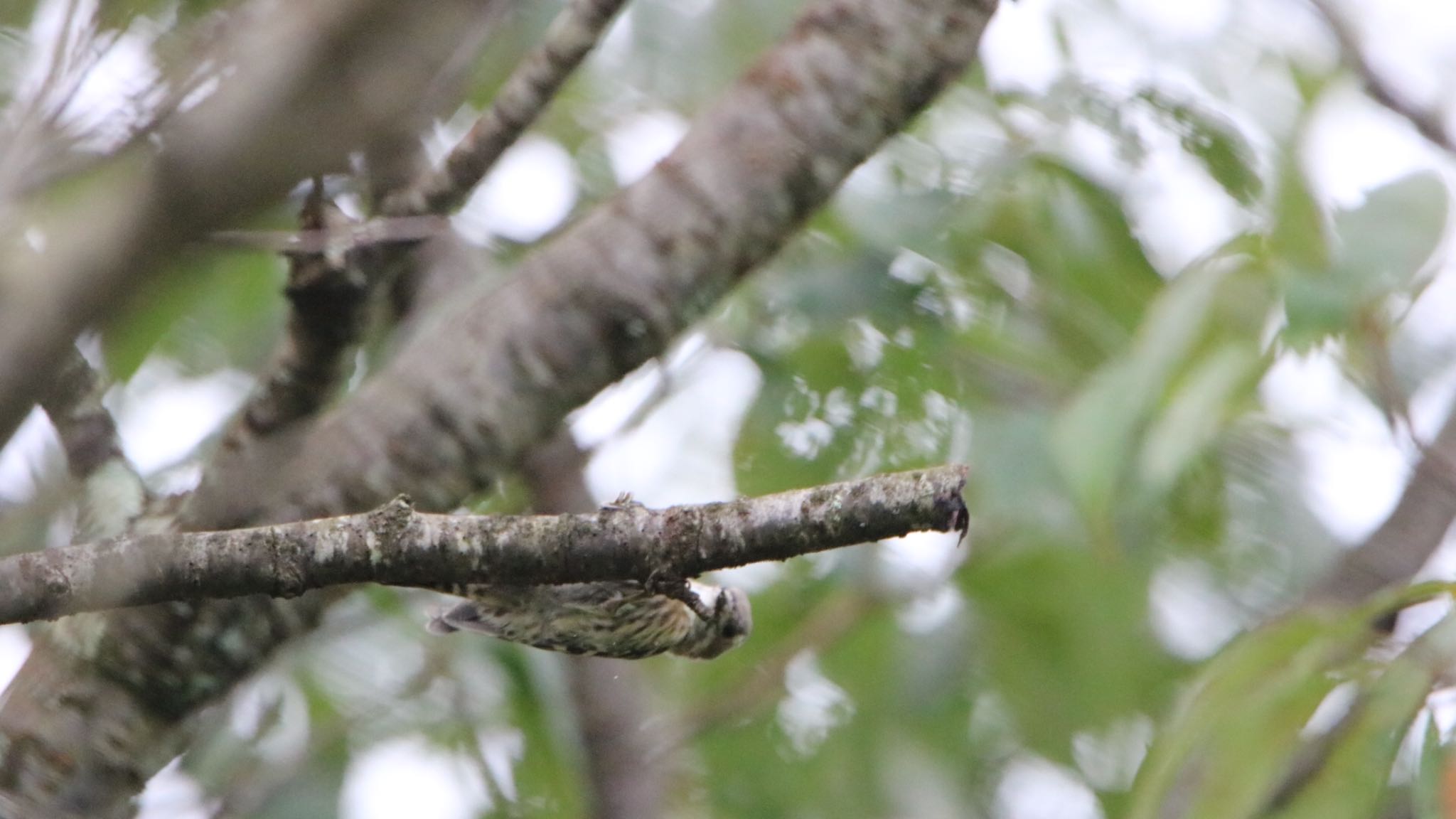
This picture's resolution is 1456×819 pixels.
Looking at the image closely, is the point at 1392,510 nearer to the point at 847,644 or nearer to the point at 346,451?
the point at 847,644

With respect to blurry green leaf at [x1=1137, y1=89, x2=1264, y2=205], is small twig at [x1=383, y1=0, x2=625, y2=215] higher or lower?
higher

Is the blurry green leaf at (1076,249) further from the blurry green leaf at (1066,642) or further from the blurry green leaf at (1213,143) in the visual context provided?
the blurry green leaf at (1066,642)

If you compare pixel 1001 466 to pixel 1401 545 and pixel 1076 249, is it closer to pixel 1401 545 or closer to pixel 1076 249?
pixel 1076 249

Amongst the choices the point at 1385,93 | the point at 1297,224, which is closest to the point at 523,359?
the point at 1297,224

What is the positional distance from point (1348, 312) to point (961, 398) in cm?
96

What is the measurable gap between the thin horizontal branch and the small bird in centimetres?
94

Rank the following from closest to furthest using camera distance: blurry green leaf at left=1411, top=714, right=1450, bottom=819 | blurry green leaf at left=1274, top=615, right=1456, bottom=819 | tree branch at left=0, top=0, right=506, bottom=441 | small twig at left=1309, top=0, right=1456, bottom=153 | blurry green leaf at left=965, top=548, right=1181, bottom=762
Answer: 1. tree branch at left=0, top=0, right=506, bottom=441
2. blurry green leaf at left=1411, top=714, right=1450, bottom=819
3. blurry green leaf at left=1274, top=615, right=1456, bottom=819
4. small twig at left=1309, top=0, right=1456, bottom=153
5. blurry green leaf at left=965, top=548, right=1181, bottom=762

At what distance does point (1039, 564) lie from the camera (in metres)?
3.84

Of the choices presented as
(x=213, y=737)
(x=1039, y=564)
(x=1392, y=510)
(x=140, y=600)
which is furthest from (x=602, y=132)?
(x=140, y=600)

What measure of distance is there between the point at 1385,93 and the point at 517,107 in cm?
226

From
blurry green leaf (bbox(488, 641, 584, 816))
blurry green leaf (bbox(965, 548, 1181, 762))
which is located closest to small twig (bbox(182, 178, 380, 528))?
blurry green leaf (bbox(488, 641, 584, 816))

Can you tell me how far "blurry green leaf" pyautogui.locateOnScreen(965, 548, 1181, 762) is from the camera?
12.3 feet

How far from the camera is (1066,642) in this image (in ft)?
12.5

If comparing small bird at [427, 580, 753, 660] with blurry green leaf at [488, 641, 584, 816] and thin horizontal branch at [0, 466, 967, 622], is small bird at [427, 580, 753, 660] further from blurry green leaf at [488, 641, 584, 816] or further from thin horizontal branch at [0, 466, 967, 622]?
thin horizontal branch at [0, 466, 967, 622]
